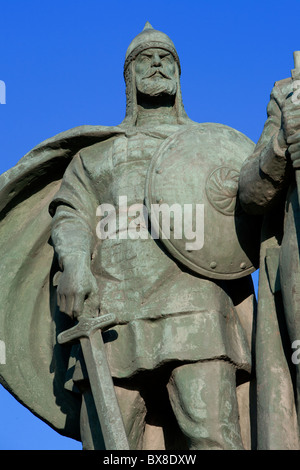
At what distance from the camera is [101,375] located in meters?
9.55

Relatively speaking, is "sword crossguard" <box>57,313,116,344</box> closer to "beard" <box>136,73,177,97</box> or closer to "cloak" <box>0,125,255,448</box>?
"cloak" <box>0,125,255,448</box>

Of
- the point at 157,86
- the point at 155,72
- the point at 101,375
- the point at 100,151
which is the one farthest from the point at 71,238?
the point at 155,72

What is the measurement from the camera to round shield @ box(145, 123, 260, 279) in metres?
10.1

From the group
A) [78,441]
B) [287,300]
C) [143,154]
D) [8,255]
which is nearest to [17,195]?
[8,255]

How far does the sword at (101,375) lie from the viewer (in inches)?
369

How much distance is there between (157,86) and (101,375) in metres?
2.45

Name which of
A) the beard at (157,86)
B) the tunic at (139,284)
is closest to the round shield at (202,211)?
the tunic at (139,284)

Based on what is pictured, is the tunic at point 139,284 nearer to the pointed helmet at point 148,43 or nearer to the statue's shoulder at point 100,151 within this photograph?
the statue's shoulder at point 100,151

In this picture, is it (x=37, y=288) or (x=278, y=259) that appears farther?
(x=37, y=288)

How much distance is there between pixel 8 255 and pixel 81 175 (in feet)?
3.10

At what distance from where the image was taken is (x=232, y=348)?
1002 cm

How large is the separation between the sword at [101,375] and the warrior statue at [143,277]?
0.23 ft

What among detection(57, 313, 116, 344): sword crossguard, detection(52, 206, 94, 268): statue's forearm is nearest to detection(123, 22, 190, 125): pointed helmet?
detection(52, 206, 94, 268): statue's forearm

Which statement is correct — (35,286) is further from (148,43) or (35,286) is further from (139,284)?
(148,43)
